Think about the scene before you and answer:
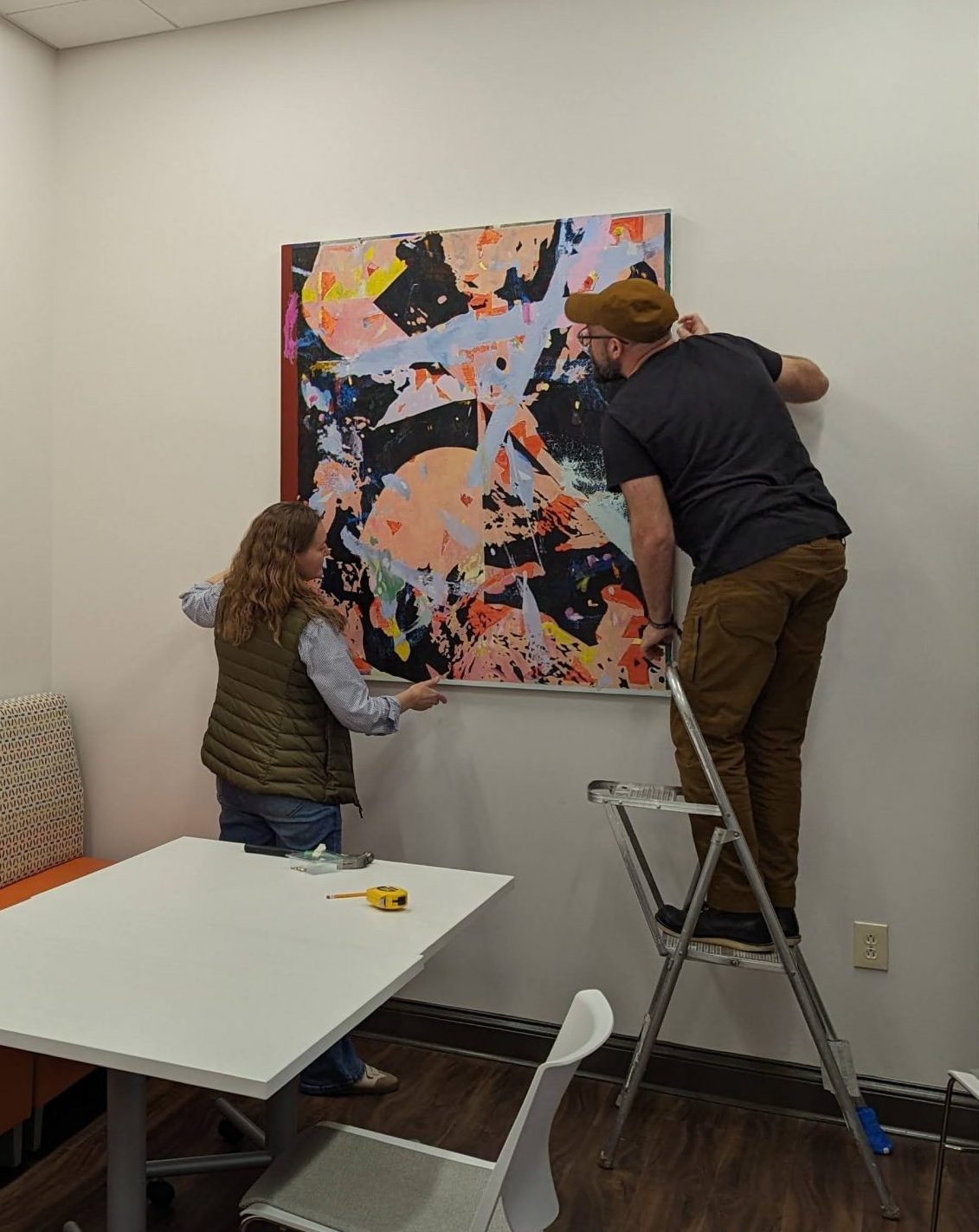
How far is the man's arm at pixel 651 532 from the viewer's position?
247 centimetres

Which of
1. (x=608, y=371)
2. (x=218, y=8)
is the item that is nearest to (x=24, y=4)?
(x=218, y=8)

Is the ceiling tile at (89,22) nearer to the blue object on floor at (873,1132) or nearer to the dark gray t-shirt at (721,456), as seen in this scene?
the dark gray t-shirt at (721,456)

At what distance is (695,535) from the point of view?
2.50m

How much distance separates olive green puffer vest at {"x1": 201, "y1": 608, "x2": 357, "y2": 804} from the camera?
8.84 feet

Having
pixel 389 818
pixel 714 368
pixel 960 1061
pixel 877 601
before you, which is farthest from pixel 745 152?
pixel 960 1061

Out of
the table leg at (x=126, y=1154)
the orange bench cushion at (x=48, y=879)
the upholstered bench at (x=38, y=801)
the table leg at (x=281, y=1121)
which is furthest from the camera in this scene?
the upholstered bench at (x=38, y=801)

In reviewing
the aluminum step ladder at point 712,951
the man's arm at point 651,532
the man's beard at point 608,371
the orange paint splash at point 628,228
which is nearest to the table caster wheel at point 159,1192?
the aluminum step ladder at point 712,951

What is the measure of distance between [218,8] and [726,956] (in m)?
2.89

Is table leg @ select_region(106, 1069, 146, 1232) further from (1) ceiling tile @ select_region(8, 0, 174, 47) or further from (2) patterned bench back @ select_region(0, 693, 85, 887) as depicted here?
(1) ceiling tile @ select_region(8, 0, 174, 47)

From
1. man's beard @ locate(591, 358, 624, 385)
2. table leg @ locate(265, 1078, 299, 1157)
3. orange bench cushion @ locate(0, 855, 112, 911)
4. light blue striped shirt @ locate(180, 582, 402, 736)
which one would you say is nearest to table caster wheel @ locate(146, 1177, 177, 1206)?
table leg @ locate(265, 1078, 299, 1157)

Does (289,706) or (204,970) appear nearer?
(204,970)

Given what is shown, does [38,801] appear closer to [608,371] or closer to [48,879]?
[48,879]

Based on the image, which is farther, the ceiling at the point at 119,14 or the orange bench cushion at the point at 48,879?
the ceiling at the point at 119,14

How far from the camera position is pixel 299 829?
9.04 feet
